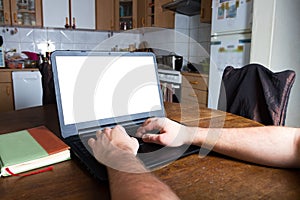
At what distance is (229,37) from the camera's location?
240cm

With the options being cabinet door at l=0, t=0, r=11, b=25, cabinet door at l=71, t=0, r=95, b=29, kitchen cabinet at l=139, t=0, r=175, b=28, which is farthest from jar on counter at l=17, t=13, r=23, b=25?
kitchen cabinet at l=139, t=0, r=175, b=28

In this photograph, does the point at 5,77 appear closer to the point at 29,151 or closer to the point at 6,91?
the point at 6,91

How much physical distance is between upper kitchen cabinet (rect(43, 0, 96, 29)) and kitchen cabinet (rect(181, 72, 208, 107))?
5.50 feet

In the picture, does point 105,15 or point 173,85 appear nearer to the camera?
point 173,85

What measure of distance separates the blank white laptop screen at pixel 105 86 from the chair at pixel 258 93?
0.55 m

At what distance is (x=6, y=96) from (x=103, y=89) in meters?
2.83

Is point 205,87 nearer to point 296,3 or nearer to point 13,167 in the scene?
point 296,3

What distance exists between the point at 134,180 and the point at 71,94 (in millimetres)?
419

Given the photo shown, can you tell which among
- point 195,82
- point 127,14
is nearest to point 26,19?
point 127,14

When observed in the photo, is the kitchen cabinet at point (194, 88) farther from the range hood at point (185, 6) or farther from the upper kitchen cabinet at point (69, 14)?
the upper kitchen cabinet at point (69, 14)

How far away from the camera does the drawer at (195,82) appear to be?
2836 mm

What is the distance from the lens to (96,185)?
19.8 inches

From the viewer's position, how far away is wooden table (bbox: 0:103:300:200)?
0.47 m

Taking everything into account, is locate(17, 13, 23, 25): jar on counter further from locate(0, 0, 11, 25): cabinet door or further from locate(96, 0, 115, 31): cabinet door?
locate(96, 0, 115, 31): cabinet door
